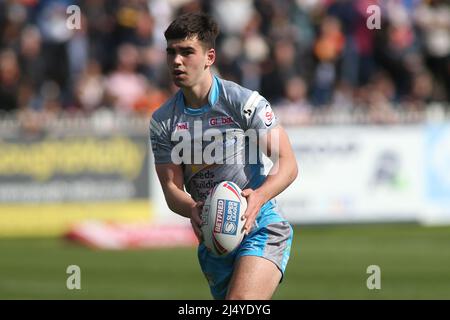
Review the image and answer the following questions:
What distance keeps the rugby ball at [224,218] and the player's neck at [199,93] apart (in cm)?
64

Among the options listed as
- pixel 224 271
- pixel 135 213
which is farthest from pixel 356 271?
pixel 224 271

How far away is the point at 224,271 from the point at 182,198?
61cm

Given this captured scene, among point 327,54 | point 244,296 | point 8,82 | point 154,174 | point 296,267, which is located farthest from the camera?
point 327,54

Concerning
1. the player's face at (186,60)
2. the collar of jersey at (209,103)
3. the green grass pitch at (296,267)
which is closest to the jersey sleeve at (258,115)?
the collar of jersey at (209,103)

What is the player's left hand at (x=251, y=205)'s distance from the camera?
7.74 m

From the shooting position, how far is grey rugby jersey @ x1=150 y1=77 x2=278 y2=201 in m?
8.02

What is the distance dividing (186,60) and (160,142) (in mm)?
688

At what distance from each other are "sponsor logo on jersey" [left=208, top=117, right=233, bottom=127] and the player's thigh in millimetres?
936

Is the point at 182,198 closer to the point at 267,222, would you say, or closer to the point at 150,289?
the point at 267,222

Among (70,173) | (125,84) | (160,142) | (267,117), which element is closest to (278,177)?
(267,117)

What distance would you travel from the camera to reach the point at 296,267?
15672 mm

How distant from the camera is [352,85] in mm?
22734

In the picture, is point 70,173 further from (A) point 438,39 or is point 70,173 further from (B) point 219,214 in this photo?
(B) point 219,214

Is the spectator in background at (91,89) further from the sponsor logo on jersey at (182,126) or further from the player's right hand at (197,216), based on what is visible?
the player's right hand at (197,216)
